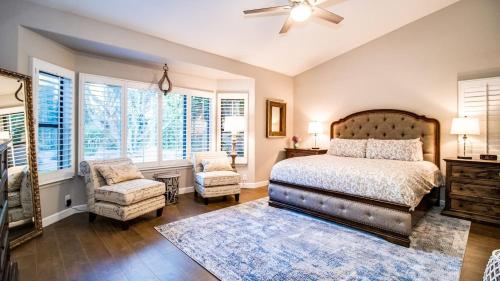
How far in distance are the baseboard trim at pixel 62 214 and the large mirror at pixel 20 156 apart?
0.32m

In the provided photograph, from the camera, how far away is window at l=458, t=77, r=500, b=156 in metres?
3.71

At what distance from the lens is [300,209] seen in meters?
3.66

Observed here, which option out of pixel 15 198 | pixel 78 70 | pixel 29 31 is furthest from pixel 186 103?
pixel 15 198

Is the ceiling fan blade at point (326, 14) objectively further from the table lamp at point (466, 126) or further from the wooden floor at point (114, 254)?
the wooden floor at point (114, 254)

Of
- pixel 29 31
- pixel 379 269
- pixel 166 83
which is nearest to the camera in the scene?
pixel 379 269

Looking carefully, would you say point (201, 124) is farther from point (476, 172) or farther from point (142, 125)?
point (476, 172)

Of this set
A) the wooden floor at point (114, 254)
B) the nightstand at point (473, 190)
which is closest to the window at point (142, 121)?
the wooden floor at point (114, 254)

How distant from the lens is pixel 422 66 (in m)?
4.39

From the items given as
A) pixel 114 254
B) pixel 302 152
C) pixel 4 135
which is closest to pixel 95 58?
pixel 4 135

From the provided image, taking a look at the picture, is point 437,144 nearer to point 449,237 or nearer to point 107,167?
point 449,237

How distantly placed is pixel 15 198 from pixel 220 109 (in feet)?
11.8

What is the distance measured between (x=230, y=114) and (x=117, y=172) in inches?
103

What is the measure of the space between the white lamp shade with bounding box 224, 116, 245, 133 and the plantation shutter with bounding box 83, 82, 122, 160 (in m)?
1.95

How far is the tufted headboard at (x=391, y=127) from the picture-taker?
4.29 metres
